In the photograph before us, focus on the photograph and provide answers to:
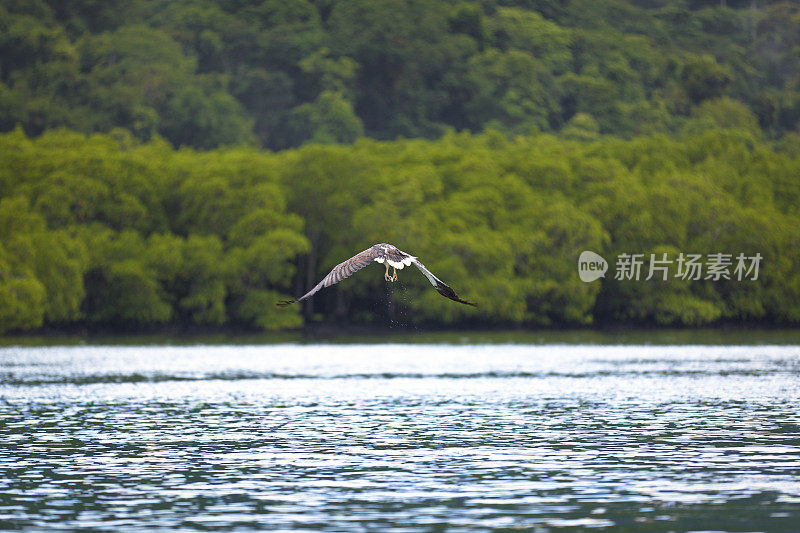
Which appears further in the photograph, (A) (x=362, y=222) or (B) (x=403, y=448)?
(A) (x=362, y=222)

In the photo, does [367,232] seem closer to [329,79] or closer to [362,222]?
[362,222]

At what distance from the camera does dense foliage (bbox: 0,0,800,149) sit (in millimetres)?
163500

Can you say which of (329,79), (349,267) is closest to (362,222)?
(329,79)

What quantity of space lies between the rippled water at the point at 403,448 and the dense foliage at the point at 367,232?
3924cm

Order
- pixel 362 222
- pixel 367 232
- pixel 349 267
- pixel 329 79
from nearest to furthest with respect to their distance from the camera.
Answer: pixel 349 267 → pixel 362 222 → pixel 367 232 → pixel 329 79

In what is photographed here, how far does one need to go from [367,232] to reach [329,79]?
76911 mm

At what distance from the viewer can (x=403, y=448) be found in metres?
32.1

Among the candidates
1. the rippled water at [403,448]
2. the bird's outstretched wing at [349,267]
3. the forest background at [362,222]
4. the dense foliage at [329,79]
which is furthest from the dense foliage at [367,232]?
the bird's outstretched wing at [349,267]

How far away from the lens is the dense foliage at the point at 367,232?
331 feet

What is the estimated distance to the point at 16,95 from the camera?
153875mm

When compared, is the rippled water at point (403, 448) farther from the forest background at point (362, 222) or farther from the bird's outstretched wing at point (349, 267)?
the forest background at point (362, 222)

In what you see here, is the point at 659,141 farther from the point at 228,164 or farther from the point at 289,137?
the point at 289,137

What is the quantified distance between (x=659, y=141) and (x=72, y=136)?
174 feet

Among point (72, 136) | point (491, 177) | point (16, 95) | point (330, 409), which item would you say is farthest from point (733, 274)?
point (16, 95)
